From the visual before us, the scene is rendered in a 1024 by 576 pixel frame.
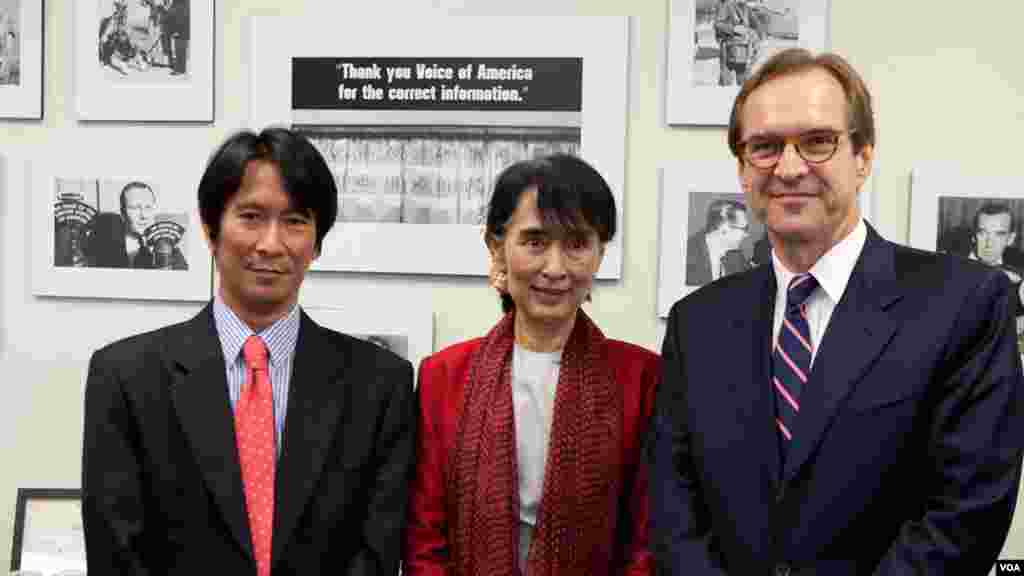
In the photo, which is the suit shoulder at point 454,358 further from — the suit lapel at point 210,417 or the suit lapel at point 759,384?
the suit lapel at point 759,384

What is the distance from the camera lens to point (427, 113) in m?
2.31

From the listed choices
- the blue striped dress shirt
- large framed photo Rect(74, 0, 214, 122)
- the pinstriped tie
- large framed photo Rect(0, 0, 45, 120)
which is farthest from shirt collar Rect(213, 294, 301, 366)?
large framed photo Rect(0, 0, 45, 120)

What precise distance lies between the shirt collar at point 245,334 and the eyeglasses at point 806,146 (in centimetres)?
83

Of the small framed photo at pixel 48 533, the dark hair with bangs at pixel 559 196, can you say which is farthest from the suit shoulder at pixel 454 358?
the small framed photo at pixel 48 533

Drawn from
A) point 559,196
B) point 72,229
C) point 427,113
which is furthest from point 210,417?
point 72,229

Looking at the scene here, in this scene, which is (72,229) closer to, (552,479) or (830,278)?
(552,479)

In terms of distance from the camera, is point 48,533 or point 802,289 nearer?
point 802,289

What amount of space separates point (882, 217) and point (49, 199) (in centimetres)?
213

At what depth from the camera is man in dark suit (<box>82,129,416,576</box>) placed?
1456mm

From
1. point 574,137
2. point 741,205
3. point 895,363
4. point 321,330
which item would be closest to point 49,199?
point 321,330

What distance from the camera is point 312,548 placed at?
4.91 ft

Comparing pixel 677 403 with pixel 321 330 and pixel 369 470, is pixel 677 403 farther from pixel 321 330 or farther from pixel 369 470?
pixel 321 330

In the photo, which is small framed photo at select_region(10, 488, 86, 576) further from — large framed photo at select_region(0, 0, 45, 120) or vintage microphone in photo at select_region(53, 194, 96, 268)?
large framed photo at select_region(0, 0, 45, 120)

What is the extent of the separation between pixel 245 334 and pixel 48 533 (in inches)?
45.7
